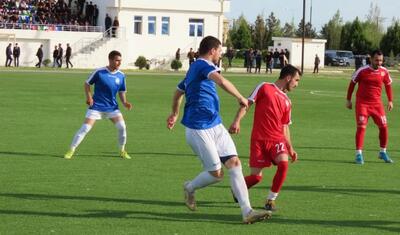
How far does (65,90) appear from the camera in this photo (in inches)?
1417

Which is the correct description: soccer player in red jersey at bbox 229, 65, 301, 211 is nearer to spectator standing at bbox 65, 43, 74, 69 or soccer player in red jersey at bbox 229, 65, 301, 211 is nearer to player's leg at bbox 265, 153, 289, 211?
player's leg at bbox 265, 153, 289, 211

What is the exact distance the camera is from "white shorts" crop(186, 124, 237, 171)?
930cm

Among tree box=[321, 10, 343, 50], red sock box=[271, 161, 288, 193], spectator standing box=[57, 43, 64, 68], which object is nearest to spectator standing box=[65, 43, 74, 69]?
spectator standing box=[57, 43, 64, 68]

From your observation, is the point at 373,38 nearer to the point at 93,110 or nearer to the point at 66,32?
the point at 66,32

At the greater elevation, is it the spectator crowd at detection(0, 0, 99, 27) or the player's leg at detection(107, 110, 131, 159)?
the spectator crowd at detection(0, 0, 99, 27)

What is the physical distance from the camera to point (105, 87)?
15.1 meters

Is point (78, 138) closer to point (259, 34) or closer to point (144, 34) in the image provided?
point (144, 34)

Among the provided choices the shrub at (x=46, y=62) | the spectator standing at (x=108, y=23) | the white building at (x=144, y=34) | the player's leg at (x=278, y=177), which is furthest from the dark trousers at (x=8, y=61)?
the player's leg at (x=278, y=177)

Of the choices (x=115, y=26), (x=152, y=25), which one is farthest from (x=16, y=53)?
(x=152, y=25)

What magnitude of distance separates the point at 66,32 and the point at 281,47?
2598 centimetres

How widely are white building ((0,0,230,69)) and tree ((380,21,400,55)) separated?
117 ft

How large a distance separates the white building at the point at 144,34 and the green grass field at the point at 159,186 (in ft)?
153

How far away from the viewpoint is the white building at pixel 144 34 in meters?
68.9

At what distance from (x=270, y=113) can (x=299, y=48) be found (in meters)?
77.1
